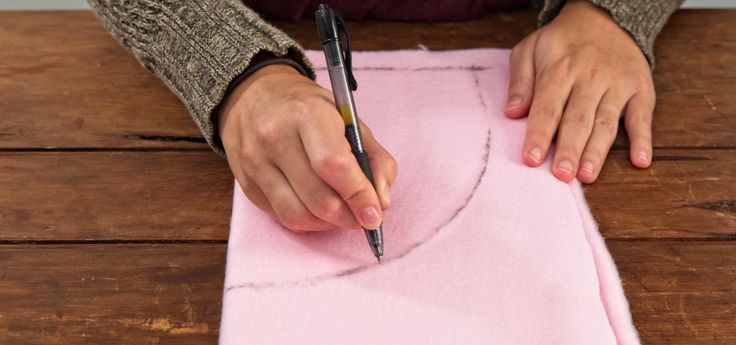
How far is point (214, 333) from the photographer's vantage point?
0.54m

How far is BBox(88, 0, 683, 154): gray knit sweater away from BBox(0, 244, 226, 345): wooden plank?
13 centimetres

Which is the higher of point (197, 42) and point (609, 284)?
point (197, 42)

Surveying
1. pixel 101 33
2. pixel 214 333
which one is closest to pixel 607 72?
pixel 214 333

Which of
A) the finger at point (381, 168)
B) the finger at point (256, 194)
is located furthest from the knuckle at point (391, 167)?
the finger at point (256, 194)

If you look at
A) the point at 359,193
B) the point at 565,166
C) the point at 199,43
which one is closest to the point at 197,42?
the point at 199,43

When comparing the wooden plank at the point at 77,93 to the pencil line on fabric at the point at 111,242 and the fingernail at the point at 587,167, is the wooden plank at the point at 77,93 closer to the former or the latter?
the pencil line on fabric at the point at 111,242

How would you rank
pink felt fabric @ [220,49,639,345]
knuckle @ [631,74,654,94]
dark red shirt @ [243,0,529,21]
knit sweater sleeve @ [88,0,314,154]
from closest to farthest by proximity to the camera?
pink felt fabric @ [220,49,639,345] < knit sweater sleeve @ [88,0,314,154] < knuckle @ [631,74,654,94] < dark red shirt @ [243,0,529,21]

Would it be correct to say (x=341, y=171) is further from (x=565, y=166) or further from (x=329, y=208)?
(x=565, y=166)

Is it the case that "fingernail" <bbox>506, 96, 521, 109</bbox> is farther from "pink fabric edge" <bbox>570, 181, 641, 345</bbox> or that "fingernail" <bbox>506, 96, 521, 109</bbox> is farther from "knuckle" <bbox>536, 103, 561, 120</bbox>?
"pink fabric edge" <bbox>570, 181, 641, 345</bbox>

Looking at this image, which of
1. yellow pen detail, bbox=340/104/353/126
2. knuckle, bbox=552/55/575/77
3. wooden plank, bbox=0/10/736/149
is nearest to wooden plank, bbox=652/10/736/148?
wooden plank, bbox=0/10/736/149

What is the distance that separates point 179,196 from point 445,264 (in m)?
0.25

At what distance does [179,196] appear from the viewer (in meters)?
0.66

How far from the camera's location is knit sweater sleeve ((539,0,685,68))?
813 mm

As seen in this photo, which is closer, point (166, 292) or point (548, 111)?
point (166, 292)
